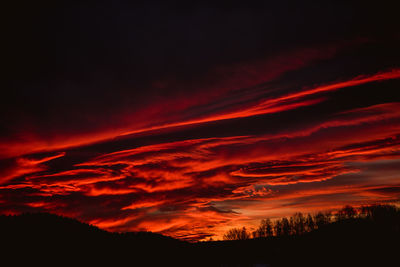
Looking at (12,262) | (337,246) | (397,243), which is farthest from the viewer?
(337,246)

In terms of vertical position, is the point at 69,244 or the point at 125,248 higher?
the point at 69,244

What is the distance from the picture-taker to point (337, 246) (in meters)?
75.2

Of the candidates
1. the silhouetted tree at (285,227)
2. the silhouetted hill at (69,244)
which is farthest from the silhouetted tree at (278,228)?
the silhouetted hill at (69,244)

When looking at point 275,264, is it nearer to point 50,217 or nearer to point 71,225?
point 71,225

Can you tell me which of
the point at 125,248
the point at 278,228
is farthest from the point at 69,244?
the point at 278,228

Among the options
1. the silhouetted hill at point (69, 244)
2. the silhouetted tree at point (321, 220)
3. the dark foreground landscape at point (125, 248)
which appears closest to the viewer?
the silhouetted hill at point (69, 244)

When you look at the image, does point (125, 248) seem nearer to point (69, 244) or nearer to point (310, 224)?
point (69, 244)

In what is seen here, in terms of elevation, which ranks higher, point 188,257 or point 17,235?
point 17,235

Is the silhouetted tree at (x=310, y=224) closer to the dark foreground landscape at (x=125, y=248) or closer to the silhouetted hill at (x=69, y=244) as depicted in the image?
the dark foreground landscape at (x=125, y=248)

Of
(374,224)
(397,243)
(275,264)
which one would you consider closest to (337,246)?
(397,243)

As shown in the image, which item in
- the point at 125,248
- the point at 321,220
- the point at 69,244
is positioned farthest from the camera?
the point at 321,220

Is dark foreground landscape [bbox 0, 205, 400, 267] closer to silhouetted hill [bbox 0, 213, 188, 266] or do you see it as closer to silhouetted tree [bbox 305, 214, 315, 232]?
silhouetted hill [bbox 0, 213, 188, 266]

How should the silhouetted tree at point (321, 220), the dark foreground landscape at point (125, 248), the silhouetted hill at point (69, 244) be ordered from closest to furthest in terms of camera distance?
the silhouetted hill at point (69, 244) < the dark foreground landscape at point (125, 248) < the silhouetted tree at point (321, 220)

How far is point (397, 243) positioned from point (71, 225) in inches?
2730
